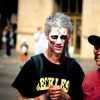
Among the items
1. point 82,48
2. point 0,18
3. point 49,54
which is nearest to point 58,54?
point 49,54

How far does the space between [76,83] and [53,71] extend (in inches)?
9.1

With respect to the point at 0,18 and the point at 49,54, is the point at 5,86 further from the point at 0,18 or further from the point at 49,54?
the point at 0,18

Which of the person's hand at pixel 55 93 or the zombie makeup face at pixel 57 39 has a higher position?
the zombie makeup face at pixel 57 39

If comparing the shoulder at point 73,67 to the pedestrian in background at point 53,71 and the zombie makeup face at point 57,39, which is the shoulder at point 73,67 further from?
the zombie makeup face at point 57,39

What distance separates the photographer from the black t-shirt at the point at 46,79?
3566mm

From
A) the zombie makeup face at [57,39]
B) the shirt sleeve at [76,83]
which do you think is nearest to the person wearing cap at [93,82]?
the shirt sleeve at [76,83]

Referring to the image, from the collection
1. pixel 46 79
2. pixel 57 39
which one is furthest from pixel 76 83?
pixel 57 39

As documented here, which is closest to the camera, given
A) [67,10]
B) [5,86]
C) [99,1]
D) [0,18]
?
[5,86]

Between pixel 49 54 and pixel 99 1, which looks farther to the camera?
pixel 99 1

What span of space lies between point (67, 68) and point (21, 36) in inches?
1029

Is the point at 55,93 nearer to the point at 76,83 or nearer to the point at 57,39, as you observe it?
the point at 76,83

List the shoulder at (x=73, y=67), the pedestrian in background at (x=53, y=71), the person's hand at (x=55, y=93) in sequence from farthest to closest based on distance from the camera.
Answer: the shoulder at (x=73, y=67) < the pedestrian in background at (x=53, y=71) < the person's hand at (x=55, y=93)

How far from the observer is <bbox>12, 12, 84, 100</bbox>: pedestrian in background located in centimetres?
356

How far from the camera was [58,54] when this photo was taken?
3639mm
